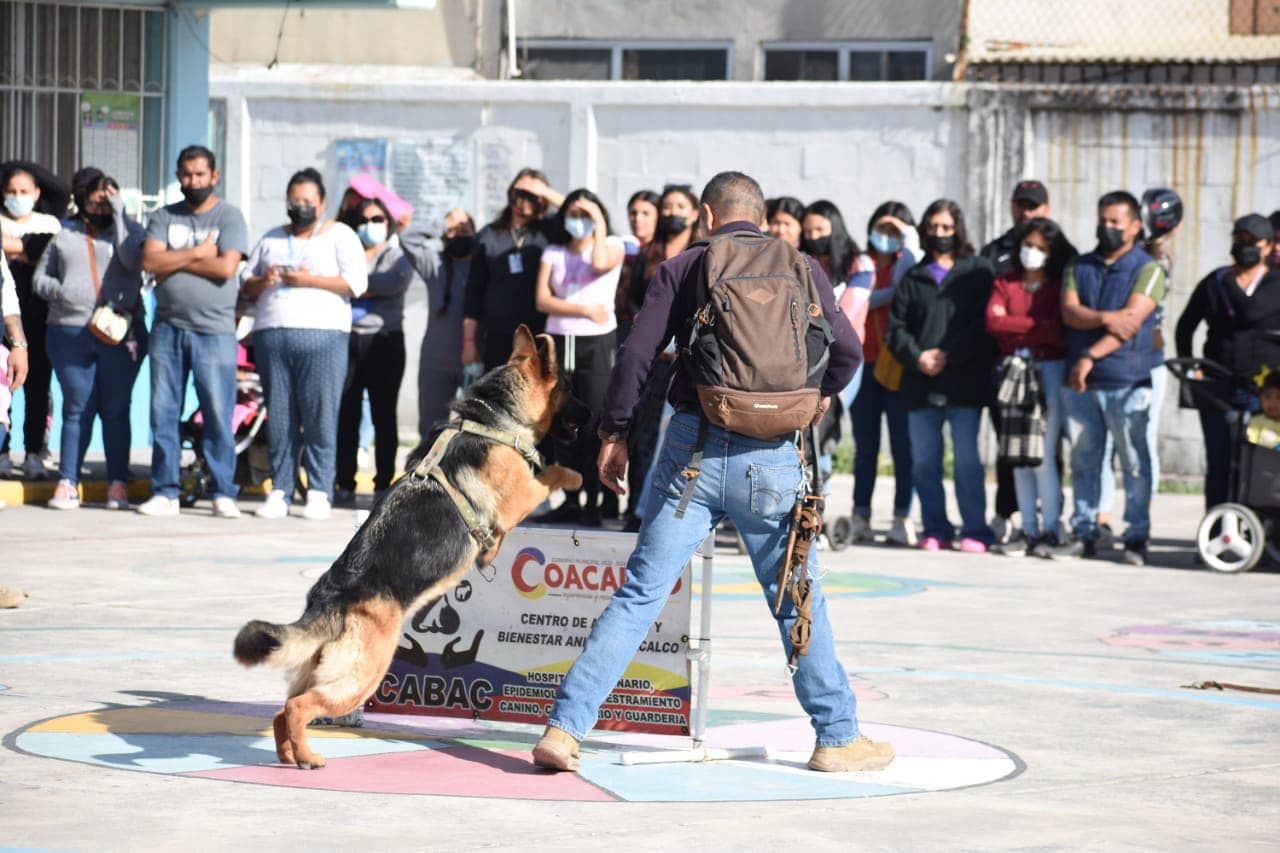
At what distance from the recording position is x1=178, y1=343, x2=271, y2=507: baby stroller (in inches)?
566

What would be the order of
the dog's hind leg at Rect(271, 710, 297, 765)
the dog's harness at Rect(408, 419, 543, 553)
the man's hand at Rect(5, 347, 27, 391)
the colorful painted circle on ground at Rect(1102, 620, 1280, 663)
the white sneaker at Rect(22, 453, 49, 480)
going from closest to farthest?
1. the dog's hind leg at Rect(271, 710, 297, 765)
2. the dog's harness at Rect(408, 419, 543, 553)
3. the colorful painted circle on ground at Rect(1102, 620, 1280, 663)
4. the man's hand at Rect(5, 347, 27, 391)
5. the white sneaker at Rect(22, 453, 49, 480)

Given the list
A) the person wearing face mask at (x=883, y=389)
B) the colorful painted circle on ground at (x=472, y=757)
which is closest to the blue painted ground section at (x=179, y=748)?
the colorful painted circle on ground at (x=472, y=757)

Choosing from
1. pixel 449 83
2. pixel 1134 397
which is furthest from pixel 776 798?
pixel 449 83

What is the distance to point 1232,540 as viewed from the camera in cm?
1263

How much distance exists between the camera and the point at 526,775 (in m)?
6.33

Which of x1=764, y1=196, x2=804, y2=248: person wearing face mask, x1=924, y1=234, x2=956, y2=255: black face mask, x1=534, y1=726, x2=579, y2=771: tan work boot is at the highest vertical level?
x1=764, y1=196, x2=804, y2=248: person wearing face mask

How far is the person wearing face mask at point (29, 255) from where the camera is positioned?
14.3 m

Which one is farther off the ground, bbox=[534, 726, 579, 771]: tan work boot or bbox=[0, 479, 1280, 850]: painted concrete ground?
bbox=[534, 726, 579, 771]: tan work boot

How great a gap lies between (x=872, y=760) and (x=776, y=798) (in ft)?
1.76

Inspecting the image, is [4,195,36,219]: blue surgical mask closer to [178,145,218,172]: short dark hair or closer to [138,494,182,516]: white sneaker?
[178,145,218,172]: short dark hair

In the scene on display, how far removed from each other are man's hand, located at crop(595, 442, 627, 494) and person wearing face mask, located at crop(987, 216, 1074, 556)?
6.85m

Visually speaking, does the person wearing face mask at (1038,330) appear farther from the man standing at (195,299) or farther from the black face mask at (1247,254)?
the man standing at (195,299)

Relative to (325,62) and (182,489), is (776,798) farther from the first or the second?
(325,62)

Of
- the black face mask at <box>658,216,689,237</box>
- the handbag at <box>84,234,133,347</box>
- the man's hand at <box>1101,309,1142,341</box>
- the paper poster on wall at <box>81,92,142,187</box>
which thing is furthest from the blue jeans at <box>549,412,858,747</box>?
the paper poster on wall at <box>81,92,142,187</box>
